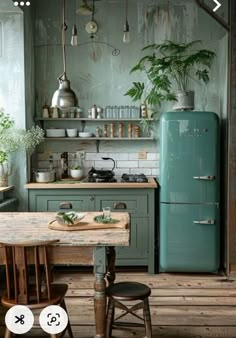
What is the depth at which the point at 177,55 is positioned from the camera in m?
4.88

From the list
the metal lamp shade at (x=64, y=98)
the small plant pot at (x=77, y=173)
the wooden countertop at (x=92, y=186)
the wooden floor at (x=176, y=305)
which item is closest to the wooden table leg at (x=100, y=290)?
the wooden floor at (x=176, y=305)

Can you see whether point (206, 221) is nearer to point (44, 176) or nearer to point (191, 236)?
point (191, 236)

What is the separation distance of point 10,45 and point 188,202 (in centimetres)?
259

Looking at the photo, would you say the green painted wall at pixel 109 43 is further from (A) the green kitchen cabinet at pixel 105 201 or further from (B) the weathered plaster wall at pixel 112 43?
(A) the green kitchen cabinet at pixel 105 201

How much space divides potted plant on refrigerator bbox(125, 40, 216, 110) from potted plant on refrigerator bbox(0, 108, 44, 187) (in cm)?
131

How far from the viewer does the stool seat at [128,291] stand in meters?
2.46

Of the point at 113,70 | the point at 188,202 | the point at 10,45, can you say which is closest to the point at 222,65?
the point at 113,70

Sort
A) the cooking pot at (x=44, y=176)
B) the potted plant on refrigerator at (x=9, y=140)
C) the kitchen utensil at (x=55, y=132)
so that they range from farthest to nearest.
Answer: the kitchen utensil at (x=55, y=132), the cooking pot at (x=44, y=176), the potted plant on refrigerator at (x=9, y=140)

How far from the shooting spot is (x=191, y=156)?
13.9 feet

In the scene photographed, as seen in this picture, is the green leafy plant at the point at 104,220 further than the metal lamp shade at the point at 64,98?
No

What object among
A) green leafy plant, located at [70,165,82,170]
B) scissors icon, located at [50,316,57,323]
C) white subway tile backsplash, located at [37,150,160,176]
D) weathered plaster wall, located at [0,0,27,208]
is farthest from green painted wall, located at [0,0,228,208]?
scissors icon, located at [50,316,57,323]

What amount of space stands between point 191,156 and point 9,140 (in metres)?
1.94

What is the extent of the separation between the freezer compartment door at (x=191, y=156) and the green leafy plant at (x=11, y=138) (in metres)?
1.45

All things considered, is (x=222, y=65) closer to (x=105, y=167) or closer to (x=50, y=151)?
(x=105, y=167)
